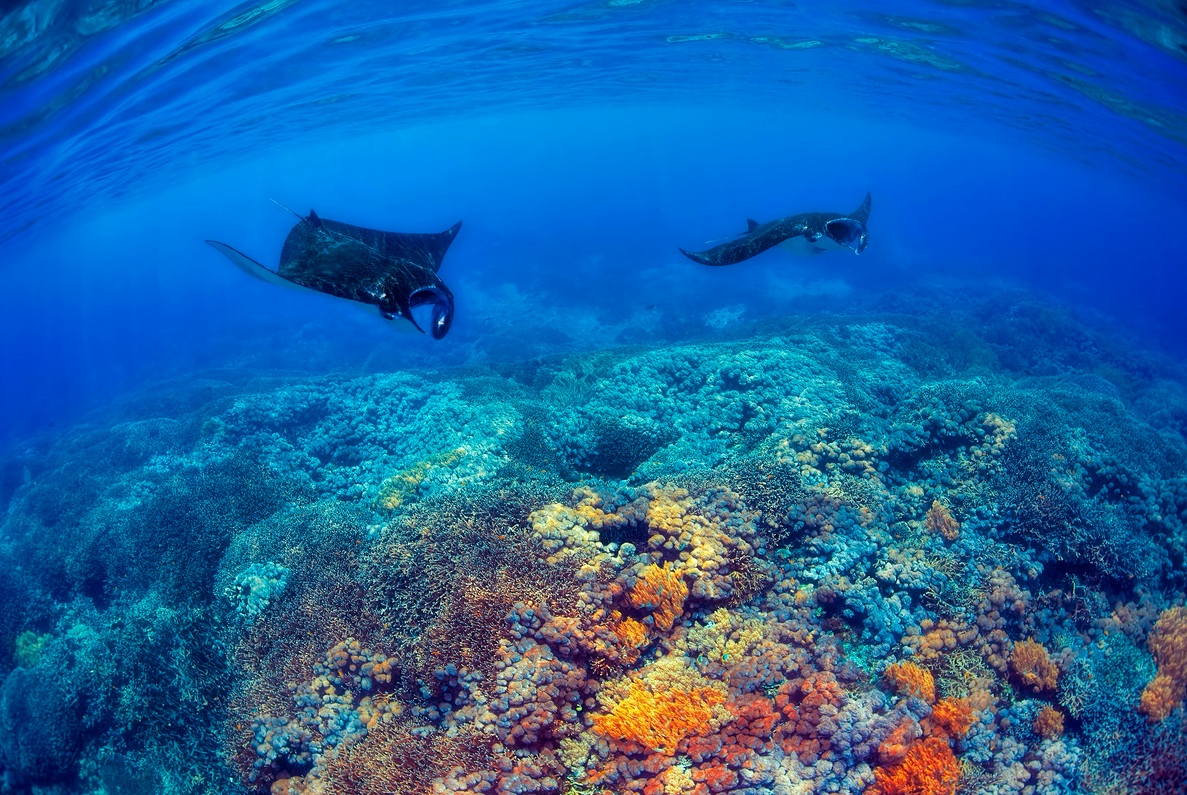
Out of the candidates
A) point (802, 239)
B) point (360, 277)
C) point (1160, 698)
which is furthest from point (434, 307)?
point (1160, 698)

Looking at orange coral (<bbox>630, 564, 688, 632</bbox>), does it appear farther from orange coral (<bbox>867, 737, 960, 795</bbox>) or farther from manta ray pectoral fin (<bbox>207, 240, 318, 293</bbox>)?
manta ray pectoral fin (<bbox>207, 240, 318, 293</bbox>)

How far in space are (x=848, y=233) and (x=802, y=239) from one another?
0.47 meters

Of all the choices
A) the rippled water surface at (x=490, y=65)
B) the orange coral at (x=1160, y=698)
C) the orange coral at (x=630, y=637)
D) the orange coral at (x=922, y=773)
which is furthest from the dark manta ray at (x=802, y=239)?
the rippled water surface at (x=490, y=65)

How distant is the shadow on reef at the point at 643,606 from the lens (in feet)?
11.4

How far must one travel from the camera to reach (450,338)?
24234 millimetres

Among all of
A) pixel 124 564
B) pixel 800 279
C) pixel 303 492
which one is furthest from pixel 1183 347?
pixel 124 564

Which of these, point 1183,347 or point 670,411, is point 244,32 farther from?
point 1183,347

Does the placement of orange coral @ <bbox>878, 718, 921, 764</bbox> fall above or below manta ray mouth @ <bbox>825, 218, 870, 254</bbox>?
below

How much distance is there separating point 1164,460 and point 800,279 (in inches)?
951

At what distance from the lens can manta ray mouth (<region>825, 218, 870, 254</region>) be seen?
203 inches

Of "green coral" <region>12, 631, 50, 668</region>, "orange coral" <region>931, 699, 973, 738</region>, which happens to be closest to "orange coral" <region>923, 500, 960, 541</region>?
"orange coral" <region>931, 699, 973, 738</region>

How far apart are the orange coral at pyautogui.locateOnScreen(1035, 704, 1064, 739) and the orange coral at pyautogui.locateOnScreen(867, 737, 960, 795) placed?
107 centimetres

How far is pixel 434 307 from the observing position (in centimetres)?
384

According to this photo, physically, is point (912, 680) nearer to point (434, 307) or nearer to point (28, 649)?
point (434, 307)
